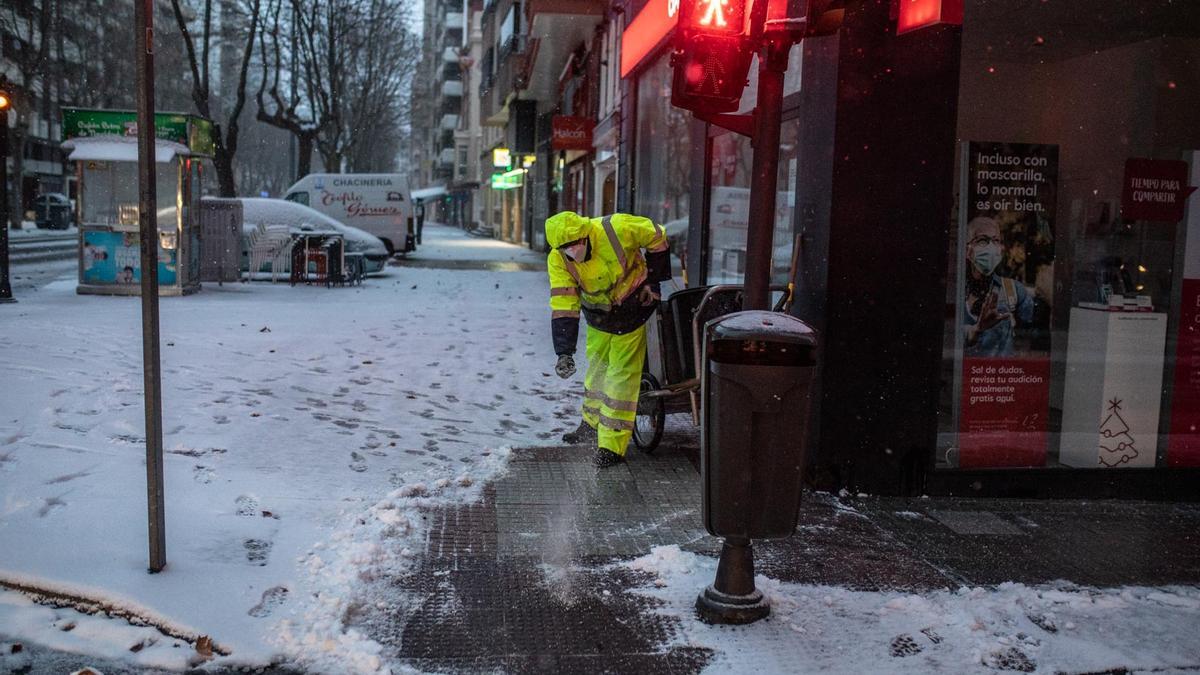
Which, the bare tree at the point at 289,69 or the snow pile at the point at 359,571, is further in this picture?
the bare tree at the point at 289,69

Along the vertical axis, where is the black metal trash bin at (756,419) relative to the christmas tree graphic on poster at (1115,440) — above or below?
above

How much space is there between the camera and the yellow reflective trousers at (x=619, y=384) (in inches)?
264

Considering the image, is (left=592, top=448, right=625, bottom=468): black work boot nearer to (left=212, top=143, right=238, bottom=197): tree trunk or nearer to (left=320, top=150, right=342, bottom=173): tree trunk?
(left=212, top=143, right=238, bottom=197): tree trunk

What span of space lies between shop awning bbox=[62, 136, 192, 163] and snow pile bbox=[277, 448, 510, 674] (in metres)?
11.7

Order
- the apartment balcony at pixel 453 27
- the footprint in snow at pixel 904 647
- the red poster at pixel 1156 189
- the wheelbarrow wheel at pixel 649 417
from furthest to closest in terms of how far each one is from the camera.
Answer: the apartment balcony at pixel 453 27 → the wheelbarrow wheel at pixel 649 417 → the red poster at pixel 1156 189 → the footprint in snow at pixel 904 647

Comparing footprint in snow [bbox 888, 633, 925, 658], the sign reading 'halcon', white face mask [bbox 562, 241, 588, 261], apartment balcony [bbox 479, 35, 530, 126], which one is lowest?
footprint in snow [bbox 888, 633, 925, 658]

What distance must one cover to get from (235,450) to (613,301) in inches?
101

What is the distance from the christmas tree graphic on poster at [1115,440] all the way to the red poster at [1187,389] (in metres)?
0.25

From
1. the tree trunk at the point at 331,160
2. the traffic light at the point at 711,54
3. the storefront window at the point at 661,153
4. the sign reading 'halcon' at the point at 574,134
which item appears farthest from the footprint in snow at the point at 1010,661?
the tree trunk at the point at 331,160

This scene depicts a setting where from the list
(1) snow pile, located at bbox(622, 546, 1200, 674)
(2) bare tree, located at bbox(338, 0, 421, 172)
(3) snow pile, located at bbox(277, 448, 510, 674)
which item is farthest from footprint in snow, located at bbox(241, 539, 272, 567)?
(2) bare tree, located at bbox(338, 0, 421, 172)

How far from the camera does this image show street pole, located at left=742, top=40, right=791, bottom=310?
4543mm

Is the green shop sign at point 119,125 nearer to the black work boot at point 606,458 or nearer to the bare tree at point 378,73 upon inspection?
the black work boot at point 606,458

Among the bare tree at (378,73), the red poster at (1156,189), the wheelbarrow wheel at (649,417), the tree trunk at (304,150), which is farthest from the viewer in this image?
the bare tree at (378,73)

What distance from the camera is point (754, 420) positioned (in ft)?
13.3
